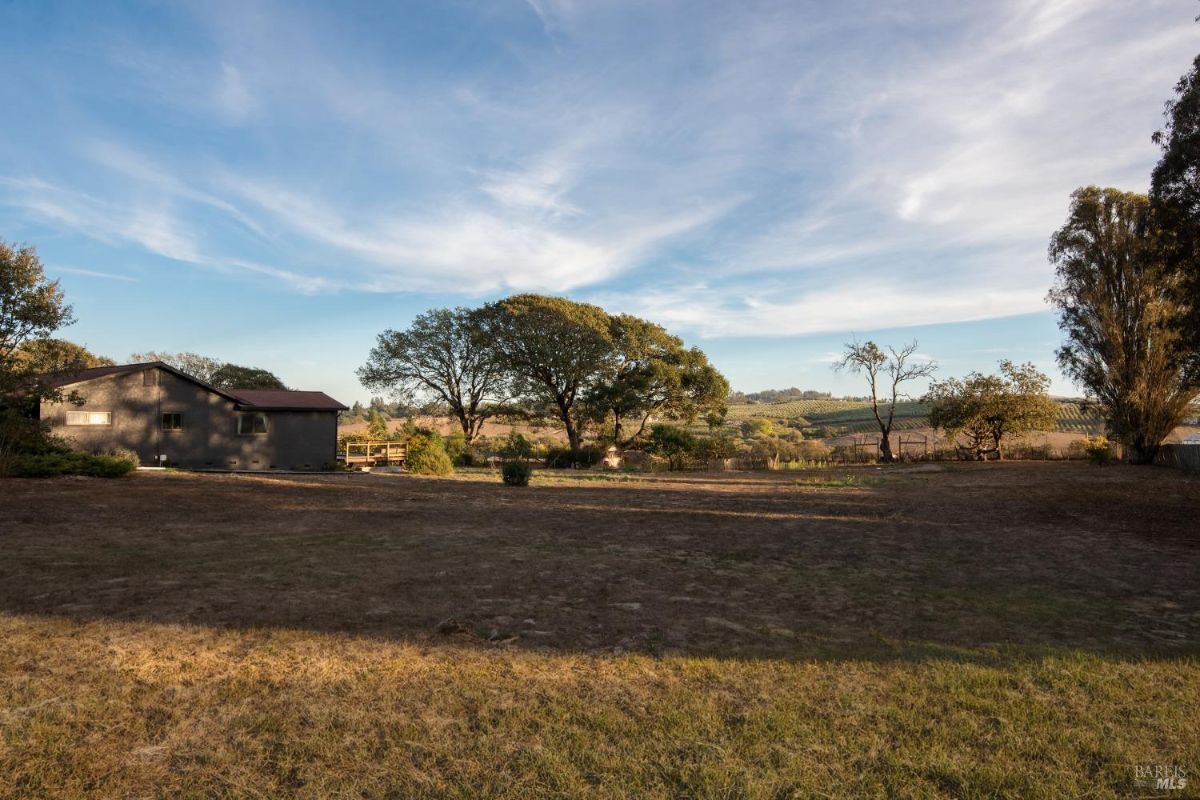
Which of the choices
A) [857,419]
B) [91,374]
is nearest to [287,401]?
[91,374]

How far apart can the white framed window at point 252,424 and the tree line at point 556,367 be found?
11.8 meters

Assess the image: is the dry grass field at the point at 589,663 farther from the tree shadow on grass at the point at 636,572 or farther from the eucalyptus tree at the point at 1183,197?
the eucalyptus tree at the point at 1183,197

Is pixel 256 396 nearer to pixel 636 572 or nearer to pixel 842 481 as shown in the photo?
pixel 842 481

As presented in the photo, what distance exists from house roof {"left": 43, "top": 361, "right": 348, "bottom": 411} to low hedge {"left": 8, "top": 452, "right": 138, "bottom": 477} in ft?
29.2

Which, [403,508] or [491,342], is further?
[491,342]

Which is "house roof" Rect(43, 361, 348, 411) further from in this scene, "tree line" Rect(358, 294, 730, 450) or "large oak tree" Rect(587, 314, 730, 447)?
"large oak tree" Rect(587, 314, 730, 447)

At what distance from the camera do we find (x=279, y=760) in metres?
3.15

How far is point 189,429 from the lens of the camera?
2884 centimetres

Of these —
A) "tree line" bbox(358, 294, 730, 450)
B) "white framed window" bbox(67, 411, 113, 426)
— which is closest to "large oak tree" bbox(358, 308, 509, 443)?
"tree line" bbox(358, 294, 730, 450)

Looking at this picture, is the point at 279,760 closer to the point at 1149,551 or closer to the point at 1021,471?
the point at 1149,551

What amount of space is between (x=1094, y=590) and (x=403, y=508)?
12779mm

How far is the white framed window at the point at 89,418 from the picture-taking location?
25266 mm

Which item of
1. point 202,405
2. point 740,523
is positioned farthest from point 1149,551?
point 202,405

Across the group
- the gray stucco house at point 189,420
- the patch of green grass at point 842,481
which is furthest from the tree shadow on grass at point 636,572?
the gray stucco house at point 189,420
